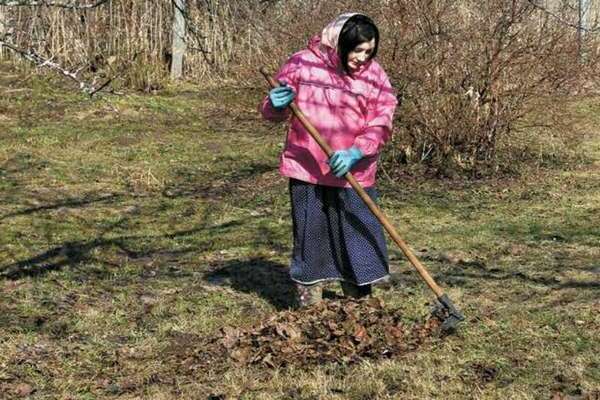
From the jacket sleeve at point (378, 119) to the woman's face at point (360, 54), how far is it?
0.20 meters

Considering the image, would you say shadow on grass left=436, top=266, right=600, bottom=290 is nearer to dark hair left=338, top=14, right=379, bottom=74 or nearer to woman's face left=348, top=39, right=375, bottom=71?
woman's face left=348, top=39, right=375, bottom=71

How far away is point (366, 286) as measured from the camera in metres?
4.88

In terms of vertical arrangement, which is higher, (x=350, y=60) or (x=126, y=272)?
(x=350, y=60)

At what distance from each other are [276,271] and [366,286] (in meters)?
1.35

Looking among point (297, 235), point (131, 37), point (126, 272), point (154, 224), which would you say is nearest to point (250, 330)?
point (297, 235)

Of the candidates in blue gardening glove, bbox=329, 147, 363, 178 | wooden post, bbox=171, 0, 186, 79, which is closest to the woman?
blue gardening glove, bbox=329, 147, 363, 178

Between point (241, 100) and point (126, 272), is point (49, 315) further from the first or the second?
point (241, 100)

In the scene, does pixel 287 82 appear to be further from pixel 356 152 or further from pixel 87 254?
pixel 87 254

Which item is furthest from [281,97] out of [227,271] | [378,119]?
[227,271]

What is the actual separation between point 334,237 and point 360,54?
0.93 metres

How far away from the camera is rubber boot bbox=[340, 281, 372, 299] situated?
488 cm

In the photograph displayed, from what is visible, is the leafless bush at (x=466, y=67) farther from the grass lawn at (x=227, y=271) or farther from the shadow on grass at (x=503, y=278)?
the shadow on grass at (x=503, y=278)

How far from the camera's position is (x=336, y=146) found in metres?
4.54

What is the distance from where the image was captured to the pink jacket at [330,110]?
14.7ft
